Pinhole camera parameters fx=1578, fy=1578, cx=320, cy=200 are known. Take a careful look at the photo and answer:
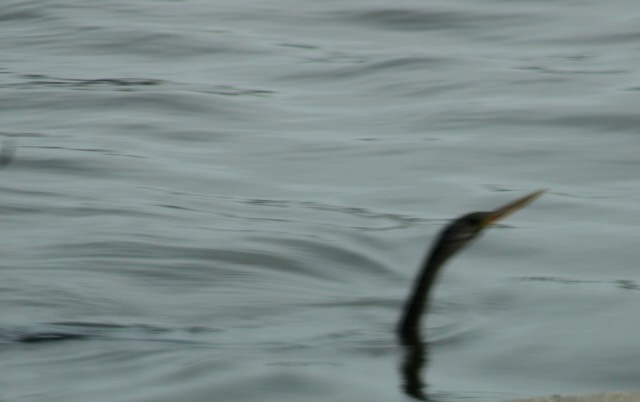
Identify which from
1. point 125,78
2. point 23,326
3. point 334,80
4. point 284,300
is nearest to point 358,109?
point 334,80

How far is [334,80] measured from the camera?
843 centimetres

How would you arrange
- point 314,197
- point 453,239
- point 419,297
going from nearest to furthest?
1. point 453,239
2. point 419,297
3. point 314,197

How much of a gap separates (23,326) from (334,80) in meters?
4.23

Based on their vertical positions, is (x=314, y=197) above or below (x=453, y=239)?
below

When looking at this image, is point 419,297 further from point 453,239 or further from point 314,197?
point 314,197

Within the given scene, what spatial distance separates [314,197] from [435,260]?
2.18 meters

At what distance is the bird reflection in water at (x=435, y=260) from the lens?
3842 millimetres

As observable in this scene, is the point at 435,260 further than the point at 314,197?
No

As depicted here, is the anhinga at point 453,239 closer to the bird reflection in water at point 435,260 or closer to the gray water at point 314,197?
the bird reflection in water at point 435,260

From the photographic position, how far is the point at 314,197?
6.11m

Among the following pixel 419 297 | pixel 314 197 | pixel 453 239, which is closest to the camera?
pixel 453 239

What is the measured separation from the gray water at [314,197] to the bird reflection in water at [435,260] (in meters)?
0.03

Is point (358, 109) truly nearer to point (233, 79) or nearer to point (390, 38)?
point (233, 79)

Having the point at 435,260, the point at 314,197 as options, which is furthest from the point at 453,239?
the point at 314,197
